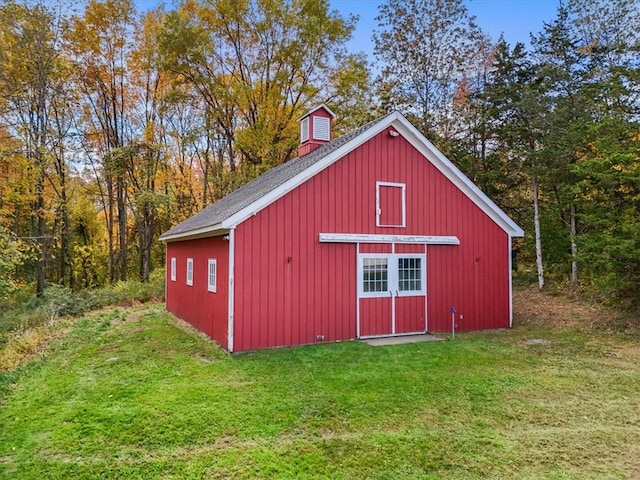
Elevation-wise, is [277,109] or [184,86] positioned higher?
[184,86]

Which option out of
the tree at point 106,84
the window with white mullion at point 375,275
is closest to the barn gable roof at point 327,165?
the window with white mullion at point 375,275

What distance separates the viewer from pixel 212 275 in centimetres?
925

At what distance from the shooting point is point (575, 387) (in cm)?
594

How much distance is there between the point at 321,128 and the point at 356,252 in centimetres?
524

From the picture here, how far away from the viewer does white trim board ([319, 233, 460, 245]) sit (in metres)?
8.80

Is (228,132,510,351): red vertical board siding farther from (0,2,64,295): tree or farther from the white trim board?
(0,2,64,295): tree

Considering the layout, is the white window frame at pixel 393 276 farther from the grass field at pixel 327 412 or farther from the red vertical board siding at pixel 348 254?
the grass field at pixel 327 412

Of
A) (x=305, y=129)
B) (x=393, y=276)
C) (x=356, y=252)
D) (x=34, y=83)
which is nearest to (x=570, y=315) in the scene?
(x=393, y=276)

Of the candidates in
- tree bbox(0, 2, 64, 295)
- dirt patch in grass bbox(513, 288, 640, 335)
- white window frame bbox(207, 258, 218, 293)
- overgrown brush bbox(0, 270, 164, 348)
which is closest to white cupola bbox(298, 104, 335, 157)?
white window frame bbox(207, 258, 218, 293)

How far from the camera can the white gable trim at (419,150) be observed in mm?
8047

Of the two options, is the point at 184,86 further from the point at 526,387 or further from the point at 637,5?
the point at 526,387

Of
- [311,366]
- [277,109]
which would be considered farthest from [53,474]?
[277,109]

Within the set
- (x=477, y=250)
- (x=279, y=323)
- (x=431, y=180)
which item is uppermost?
(x=431, y=180)

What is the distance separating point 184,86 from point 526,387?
20353 millimetres
